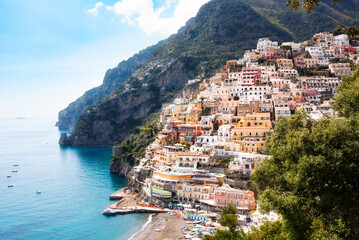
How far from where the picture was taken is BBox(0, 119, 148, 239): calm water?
46.5m

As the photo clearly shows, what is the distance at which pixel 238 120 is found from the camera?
63.5 metres

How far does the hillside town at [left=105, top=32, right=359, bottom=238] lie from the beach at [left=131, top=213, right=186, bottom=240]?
2.00 meters

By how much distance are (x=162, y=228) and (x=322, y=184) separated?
102 feet

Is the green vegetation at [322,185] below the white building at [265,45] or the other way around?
below

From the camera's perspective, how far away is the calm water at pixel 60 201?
4653 cm

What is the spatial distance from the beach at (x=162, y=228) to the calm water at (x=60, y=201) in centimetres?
245

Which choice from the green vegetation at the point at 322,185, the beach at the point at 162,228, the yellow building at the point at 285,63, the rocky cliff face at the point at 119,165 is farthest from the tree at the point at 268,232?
the yellow building at the point at 285,63

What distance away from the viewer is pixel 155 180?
177ft

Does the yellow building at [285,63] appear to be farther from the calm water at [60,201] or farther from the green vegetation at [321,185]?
the green vegetation at [321,185]

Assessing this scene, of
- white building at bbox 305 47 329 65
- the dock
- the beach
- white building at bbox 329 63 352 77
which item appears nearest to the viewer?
the beach

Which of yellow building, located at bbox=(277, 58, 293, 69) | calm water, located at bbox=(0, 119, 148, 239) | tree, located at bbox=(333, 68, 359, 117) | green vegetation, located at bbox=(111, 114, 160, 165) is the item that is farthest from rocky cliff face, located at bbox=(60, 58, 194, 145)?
tree, located at bbox=(333, 68, 359, 117)

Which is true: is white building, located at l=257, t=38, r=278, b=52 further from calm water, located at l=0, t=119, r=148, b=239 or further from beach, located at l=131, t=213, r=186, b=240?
beach, located at l=131, t=213, r=186, b=240

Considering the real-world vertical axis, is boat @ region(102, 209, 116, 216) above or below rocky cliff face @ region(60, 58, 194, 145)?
below

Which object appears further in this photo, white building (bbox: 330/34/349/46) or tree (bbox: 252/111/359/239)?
white building (bbox: 330/34/349/46)
